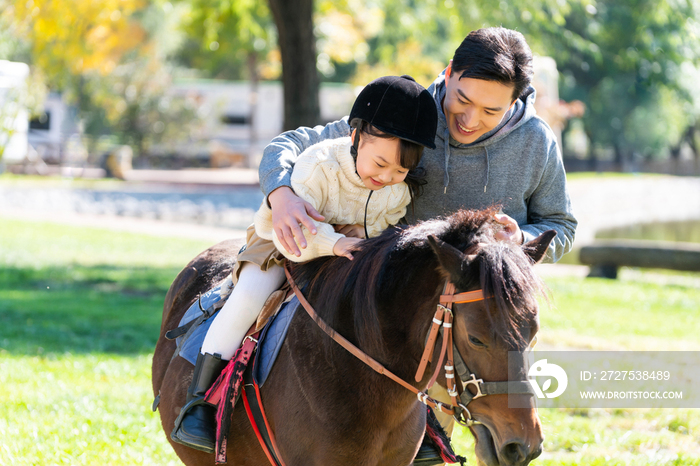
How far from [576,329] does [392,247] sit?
280 inches

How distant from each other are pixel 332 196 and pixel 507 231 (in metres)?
0.70

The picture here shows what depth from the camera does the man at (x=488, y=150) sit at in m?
2.61

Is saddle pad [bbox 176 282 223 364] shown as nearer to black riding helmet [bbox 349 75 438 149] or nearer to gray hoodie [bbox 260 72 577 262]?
gray hoodie [bbox 260 72 577 262]

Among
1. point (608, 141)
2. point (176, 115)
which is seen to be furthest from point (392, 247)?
point (608, 141)

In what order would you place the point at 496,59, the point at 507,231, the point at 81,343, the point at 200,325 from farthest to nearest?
1. the point at 81,343
2. the point at 200,325
3. the point at 496,59
4. the point at 507,231

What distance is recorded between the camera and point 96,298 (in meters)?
9.68

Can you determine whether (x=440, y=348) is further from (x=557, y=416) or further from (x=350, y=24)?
(x=350, y=24)

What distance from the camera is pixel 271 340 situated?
104 inches

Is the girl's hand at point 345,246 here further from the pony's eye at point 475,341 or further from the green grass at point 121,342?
the green grass at point 121,342

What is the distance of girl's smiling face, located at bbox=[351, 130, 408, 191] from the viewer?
2424 millimetres

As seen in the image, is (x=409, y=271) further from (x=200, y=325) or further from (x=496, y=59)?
(x=200, y=325)

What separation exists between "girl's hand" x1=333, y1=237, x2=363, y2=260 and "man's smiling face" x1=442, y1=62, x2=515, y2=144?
0.72 m

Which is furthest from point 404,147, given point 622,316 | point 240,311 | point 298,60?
point 622,316

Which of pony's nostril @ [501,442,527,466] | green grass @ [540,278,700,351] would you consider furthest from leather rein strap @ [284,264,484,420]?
green grass @ [540,278,700,351]
